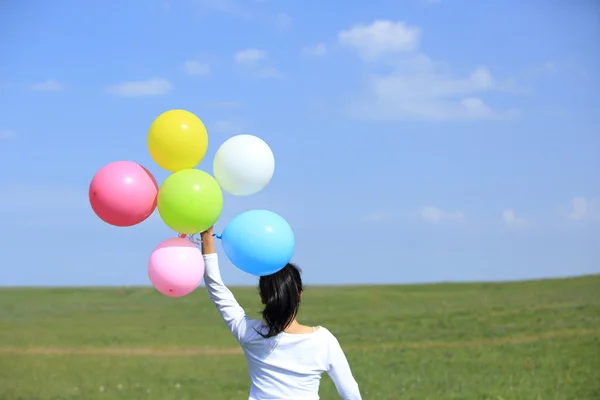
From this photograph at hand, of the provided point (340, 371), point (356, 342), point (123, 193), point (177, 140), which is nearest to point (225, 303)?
point (340, 371)

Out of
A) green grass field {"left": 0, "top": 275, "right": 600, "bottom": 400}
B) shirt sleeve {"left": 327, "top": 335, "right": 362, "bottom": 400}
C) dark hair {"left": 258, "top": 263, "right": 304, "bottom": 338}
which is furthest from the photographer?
green grass field {"left": 0, "top": 275, "right": 600, "bottom": 400}

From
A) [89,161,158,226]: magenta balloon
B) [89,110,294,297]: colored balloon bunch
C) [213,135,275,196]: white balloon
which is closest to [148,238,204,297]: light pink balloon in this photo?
[89,110,294,297]: colored balloon bunch

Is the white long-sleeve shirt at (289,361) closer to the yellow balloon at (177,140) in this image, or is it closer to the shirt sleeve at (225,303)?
the shirt sleeve at (225,303)

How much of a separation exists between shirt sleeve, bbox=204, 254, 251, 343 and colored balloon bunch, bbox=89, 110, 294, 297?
3.4 inches

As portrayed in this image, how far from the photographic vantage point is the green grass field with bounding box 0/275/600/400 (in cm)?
1382

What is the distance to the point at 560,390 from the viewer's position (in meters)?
13.3

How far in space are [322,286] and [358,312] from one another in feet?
31.5

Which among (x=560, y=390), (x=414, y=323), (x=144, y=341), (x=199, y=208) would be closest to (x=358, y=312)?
(x=414, y=323)

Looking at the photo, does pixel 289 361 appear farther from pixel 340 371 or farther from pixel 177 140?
pixel 177 140

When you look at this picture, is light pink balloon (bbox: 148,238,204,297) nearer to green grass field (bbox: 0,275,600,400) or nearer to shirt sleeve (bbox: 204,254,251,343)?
shirt sleeve (bbox: 204,254,251,343)

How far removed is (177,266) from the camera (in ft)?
16.4

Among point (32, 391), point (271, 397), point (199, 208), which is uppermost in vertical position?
point (199, 208)

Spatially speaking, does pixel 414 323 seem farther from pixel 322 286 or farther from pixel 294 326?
pixel 294 326

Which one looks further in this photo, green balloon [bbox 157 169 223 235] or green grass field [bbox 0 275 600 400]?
green grass field [bbox 0 275 600 400]
